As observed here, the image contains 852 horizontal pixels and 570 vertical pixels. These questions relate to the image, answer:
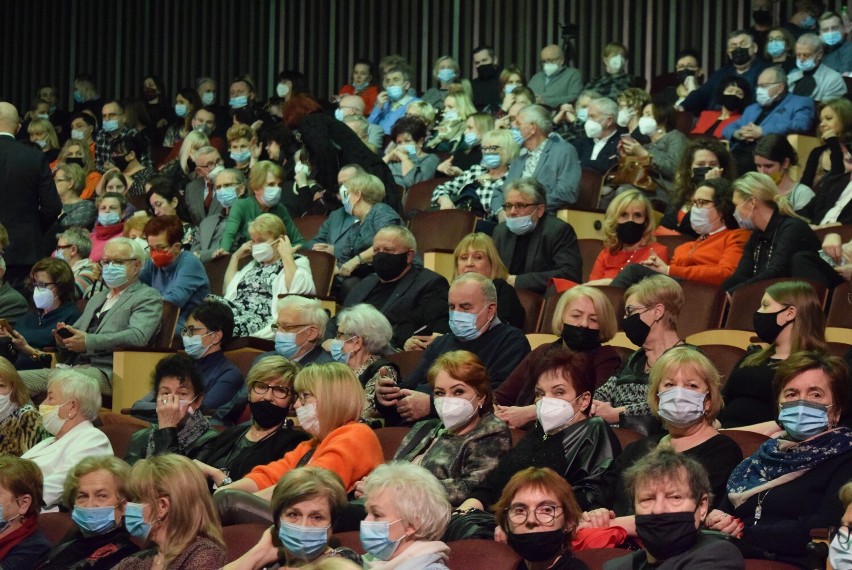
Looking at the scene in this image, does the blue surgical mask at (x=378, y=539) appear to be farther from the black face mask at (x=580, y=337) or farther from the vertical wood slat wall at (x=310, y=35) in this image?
the vertical wood slat wall at (x=310, y=35)

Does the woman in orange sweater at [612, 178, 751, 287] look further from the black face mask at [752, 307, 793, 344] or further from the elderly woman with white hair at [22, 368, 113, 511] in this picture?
the elderly woman with white hair at [22, 368, 113, 511]

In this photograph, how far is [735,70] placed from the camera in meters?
8.52

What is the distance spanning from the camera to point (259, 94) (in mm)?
11656

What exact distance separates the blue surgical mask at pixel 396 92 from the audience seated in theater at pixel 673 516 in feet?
21.1

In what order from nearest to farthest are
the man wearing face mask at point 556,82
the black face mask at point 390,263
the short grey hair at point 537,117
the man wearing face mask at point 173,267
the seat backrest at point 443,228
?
the black face mask at point 390,263 < the man wearing face mask at point 173,267 < the seat backrest at point 443,228 < the short grey hair at point 537,117 < the man wearing face mask at point 556,82

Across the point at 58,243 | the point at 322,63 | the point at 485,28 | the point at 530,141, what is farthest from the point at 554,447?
the point at 322,63

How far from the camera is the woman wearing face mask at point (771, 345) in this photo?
13.4ft

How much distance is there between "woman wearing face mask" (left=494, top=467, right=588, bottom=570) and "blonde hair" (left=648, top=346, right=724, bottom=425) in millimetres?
511

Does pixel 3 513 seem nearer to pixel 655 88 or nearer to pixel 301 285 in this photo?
pixel 301 285

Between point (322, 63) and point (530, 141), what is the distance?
4.72 metres

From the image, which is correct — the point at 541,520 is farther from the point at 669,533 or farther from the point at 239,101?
the point at 239,101

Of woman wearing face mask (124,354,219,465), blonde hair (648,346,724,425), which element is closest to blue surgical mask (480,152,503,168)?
woman wearing face mask (124,354,219,465)

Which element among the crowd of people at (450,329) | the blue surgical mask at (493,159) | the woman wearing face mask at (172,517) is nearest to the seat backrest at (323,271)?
the crowd of people at (450,329)

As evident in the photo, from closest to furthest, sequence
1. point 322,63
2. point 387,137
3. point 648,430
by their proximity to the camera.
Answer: point 648,430, point 387,137, point 322,63
